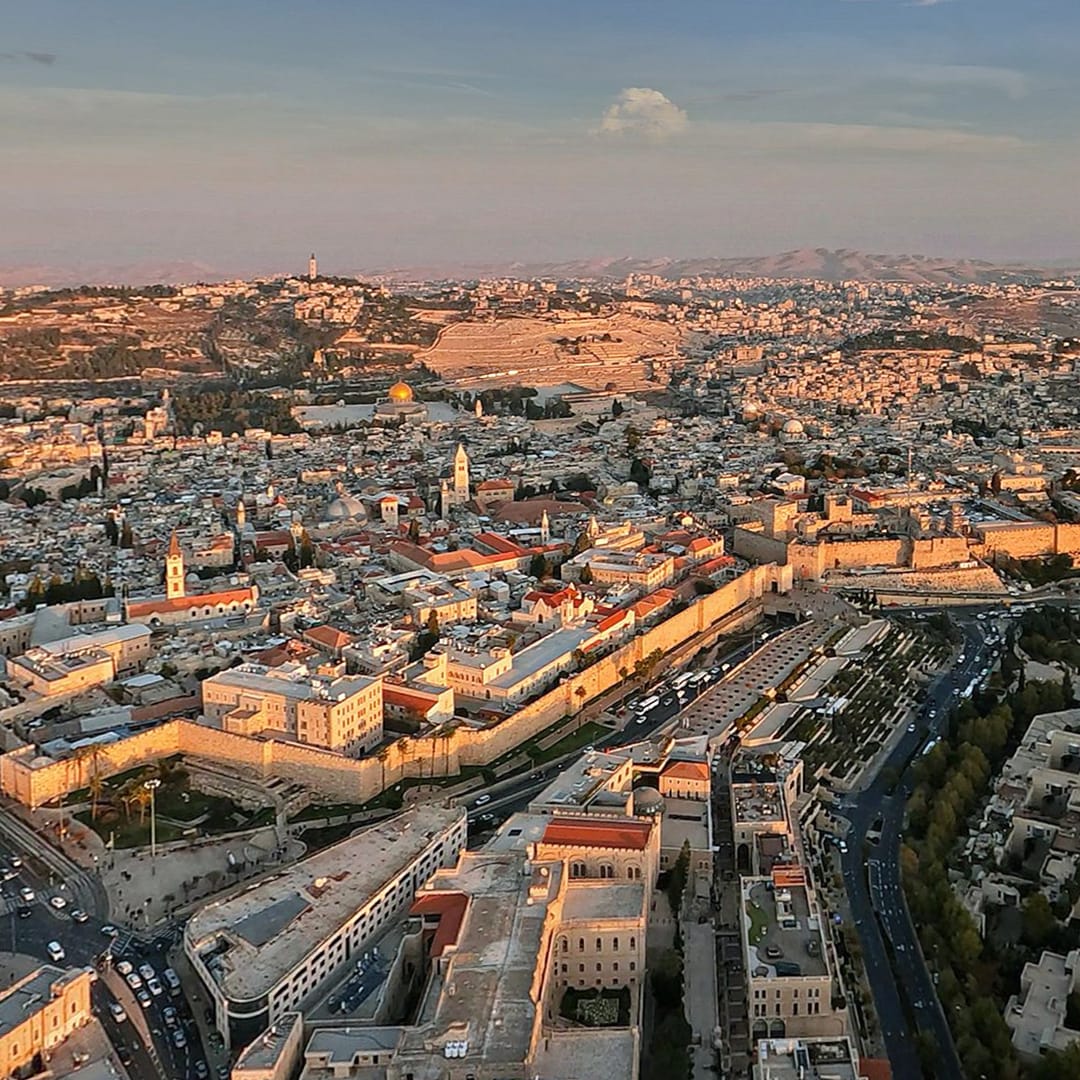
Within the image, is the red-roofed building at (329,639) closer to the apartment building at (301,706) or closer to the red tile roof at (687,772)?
the apartment building at (301,706)

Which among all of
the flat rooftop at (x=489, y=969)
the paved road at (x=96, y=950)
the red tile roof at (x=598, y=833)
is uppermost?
the red tile roof at (x=598, y=833)

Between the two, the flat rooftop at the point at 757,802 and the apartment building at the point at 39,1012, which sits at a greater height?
the flat rooftop at the point at 757,802

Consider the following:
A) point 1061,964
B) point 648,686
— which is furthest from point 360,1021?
point 648,686

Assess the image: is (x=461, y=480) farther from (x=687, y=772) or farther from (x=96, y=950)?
(x=96, y=950)

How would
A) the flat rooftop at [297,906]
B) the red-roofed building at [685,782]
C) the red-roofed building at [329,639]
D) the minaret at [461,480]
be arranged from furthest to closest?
the minaret at [461,480]
the red-roofed building at [329,639]
the red-roofed building at [685,782]
the flat rooftop at [297,906]

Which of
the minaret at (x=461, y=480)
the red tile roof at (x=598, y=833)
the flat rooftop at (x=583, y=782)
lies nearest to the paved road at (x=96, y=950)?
the red tile roof at (x=598, y=833)

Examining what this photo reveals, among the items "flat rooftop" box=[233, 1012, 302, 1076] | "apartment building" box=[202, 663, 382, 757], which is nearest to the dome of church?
"apartment building" box=[202, 663, 382, 757]

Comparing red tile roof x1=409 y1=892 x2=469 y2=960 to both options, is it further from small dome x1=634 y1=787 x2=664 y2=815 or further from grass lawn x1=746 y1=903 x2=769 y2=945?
small dome x1=634 y1=787 x2=664 y2=815

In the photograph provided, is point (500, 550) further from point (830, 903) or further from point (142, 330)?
point (142, 330)
